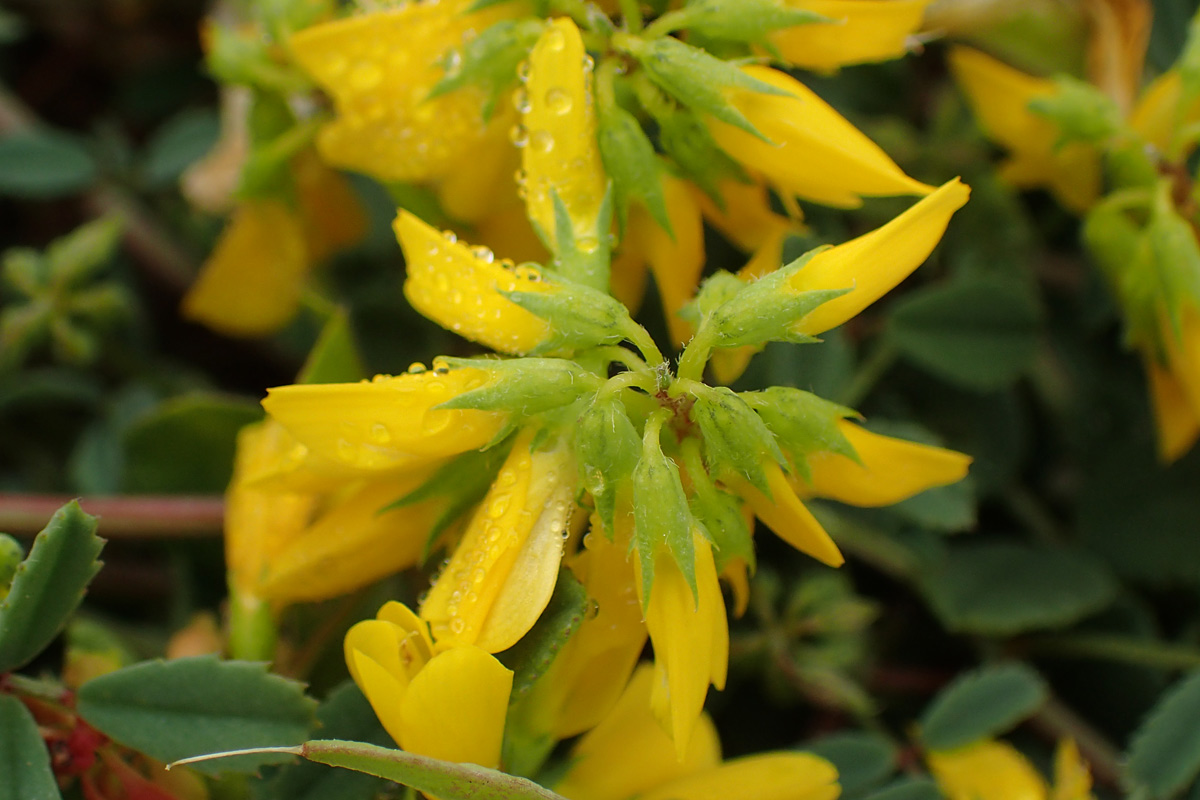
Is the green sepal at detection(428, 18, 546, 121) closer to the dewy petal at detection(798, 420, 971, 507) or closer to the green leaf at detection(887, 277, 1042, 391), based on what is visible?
the dewy petal at detection(798, 420, 971, 507)

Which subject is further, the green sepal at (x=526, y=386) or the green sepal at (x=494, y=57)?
the green sepal at (x=494, y=57)

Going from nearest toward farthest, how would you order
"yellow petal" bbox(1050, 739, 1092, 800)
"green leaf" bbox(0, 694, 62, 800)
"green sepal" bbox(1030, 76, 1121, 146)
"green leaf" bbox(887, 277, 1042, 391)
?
1. "green leaf" bbox(0, 694, 62, 800)
2. "yellow petal" bbox(1050, 739, 1092, 800)
3. "green sepal" bbox(1030, 76, 1121, 146)
4. "green leaf" bbox(887, 277, 1042, 391)

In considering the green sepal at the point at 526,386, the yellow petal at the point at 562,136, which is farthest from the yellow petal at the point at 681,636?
the yellow petal at the point at 562,136

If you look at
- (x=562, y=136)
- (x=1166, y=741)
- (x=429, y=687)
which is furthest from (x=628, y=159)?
(x=1166, y=741)

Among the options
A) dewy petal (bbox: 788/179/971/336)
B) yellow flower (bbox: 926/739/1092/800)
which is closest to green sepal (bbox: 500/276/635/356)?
dewy petal (bbox: 788/179/971/336)

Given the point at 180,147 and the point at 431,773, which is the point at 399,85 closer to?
the point at 431,773

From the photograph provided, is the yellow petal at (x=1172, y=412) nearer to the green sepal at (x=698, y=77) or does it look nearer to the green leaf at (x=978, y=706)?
the green leaf at (x=978, y=706)

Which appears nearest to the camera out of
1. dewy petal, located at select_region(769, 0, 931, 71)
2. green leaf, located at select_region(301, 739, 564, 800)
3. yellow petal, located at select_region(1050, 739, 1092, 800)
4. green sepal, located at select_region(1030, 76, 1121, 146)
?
green leaf, located at select_region(301, 739, 564, 800)
